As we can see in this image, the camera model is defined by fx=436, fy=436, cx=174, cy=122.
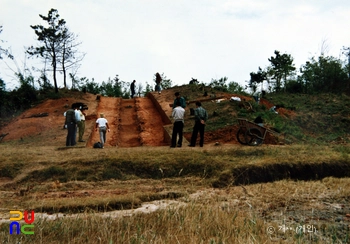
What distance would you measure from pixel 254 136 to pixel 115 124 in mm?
10775

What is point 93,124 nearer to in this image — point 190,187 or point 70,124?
point 70,124

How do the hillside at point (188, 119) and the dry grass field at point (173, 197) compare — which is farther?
the hillside at point (188, 119)

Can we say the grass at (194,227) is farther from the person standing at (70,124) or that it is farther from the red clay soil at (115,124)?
the red clay soil at (115,124)

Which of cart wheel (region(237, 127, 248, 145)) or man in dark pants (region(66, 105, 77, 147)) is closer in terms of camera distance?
cart wheel (region(237, 127, 248, 145))

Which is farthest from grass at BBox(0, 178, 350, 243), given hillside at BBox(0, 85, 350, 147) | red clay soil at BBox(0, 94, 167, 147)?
red clay soil at BBox(0, 94, 167, 147)

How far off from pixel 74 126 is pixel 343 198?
10212 millimetres

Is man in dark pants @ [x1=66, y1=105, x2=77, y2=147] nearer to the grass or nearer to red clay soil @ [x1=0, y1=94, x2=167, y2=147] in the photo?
red clay soil @ [x1=0, y1=94, x2=167, y2=147]

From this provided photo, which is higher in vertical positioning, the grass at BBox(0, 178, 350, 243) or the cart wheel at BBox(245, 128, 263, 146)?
the cart wheel at BBox(245, 128, 263, 146)

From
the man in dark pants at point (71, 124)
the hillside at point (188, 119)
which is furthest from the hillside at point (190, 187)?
the man in dark pants at point (71, 124)

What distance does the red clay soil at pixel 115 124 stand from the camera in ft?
60.9

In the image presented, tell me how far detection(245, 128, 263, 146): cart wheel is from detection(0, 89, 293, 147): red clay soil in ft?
5.43

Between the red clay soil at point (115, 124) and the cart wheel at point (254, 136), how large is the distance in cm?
166

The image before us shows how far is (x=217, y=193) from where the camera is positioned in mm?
9195

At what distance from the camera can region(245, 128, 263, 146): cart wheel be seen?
14688mm
